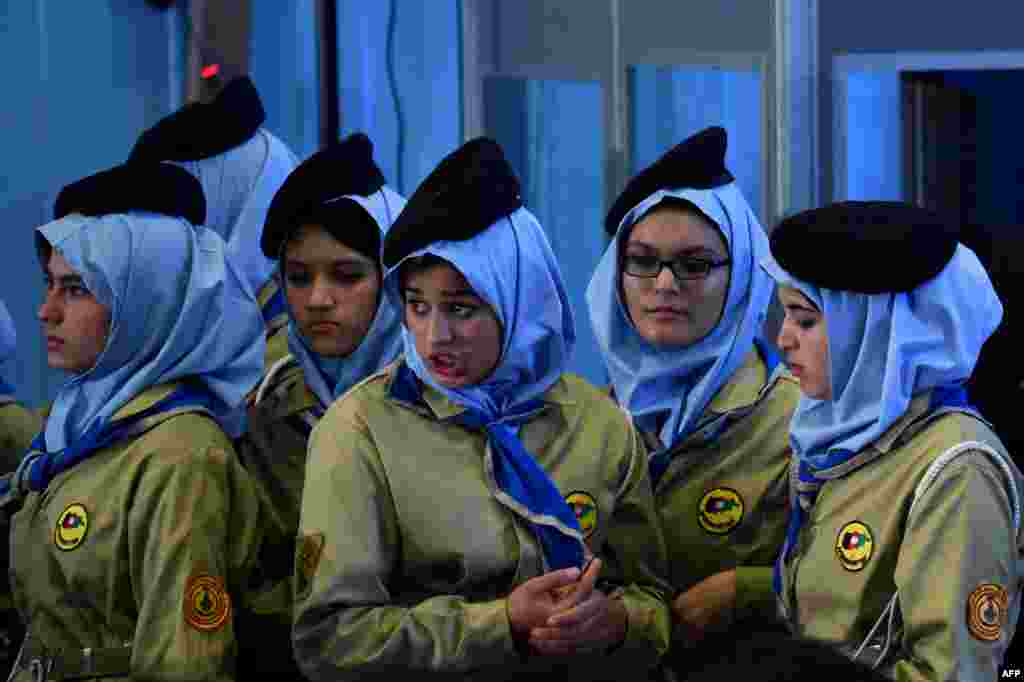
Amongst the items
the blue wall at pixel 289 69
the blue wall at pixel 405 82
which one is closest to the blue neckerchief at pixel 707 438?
the blue wall at pixel 405 82

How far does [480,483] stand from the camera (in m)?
3.03

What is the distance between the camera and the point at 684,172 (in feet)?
11.4

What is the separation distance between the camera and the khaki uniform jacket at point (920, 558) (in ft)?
9.12

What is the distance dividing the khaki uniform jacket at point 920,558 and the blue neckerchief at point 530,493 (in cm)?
37

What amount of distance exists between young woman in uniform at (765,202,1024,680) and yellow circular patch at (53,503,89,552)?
1.13m

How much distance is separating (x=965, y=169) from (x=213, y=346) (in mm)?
2750

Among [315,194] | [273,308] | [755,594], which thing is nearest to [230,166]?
[273,308]

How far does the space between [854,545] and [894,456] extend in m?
0.15

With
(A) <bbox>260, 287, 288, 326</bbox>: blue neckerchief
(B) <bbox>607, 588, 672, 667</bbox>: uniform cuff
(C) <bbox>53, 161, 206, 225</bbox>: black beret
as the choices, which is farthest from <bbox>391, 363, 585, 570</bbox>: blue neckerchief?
(A) <bbox>260, 287, 288, 326</bbox>: blue neckerchief

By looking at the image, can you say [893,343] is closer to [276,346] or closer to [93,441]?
[93,441]

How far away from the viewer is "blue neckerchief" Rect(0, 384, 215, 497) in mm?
3162

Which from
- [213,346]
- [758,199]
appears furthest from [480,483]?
[758,199]

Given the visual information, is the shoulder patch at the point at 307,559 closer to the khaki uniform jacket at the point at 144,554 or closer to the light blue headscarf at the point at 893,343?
the khaki uniform jacket at the point at 144,554

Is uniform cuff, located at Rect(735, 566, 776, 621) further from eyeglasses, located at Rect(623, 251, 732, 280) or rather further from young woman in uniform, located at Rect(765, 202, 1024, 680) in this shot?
eyeglasses, located at Rect(623, 251, 732, 280)
